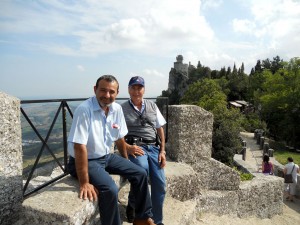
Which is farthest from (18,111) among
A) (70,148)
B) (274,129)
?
(274,129)

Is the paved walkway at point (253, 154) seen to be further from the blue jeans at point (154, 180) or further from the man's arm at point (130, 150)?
the man's arm at point (130, 150)

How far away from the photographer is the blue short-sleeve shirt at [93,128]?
300 cm

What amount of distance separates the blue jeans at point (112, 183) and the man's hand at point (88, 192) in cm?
5

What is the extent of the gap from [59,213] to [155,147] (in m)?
1.95

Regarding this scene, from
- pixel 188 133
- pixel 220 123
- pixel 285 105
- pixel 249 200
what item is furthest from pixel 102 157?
pixel 285 105

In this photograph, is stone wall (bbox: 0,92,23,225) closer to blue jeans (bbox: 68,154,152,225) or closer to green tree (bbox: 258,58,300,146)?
blue jeans (bbox: 68,154,152,225)

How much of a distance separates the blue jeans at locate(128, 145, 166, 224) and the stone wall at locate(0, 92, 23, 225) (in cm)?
143

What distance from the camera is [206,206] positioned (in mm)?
5770

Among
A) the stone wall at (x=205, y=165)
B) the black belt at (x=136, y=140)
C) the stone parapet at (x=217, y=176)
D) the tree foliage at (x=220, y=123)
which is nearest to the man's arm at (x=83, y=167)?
the black belt at (x=136, y=140)

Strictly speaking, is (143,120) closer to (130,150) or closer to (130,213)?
(130,150)

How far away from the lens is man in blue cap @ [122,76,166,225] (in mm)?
3885

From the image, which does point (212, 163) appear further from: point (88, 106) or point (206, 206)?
point (88, 106)

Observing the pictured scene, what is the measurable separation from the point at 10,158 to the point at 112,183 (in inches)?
42.9

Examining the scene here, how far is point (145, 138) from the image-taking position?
4227mm
